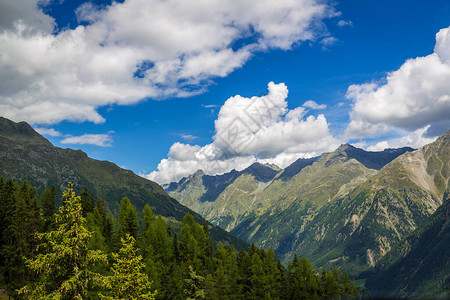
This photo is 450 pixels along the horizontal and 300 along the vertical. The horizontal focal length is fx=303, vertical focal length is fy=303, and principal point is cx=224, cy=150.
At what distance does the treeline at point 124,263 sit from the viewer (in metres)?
23.2

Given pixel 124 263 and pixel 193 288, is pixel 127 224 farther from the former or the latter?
pixel 124 263

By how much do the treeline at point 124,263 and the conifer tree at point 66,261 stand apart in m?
0.07

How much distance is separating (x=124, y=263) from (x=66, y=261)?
828cm

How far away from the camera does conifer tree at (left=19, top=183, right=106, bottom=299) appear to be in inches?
882

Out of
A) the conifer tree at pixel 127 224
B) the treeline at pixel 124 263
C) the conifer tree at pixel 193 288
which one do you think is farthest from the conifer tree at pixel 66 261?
the conifer tree at pixel 127 224

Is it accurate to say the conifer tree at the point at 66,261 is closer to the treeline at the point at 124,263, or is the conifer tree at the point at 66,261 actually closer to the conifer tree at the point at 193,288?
the treeline at the point at 124,263

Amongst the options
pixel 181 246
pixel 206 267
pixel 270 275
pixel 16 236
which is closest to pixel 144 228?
pixel 181 246

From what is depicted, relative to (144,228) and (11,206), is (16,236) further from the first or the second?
(144,228)

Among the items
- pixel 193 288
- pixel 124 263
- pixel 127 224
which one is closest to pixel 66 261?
pixel 124 263

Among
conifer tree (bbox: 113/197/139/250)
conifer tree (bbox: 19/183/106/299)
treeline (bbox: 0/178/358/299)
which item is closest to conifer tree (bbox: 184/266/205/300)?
treeline (bbox: 0/178/358/299)

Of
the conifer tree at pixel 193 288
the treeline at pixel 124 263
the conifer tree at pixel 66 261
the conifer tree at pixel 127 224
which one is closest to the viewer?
the conifer tree at pixel 66 261

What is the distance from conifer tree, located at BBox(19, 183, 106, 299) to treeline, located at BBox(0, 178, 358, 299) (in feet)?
0.22

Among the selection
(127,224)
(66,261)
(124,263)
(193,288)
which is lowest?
(193,288)

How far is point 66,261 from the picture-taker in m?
23.3
